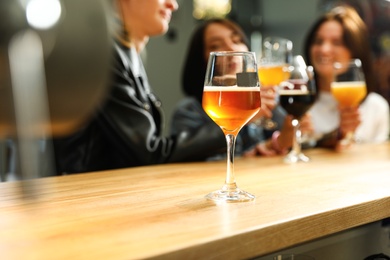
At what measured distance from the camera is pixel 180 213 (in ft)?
2.74

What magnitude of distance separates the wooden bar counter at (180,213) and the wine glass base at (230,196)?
0.02 meters

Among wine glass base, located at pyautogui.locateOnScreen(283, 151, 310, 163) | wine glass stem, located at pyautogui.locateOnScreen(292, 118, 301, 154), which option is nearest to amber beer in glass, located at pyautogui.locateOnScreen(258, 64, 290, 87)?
wine glass stem, located at pyautogui.locateOnScreen(292, 118, 301, 154)

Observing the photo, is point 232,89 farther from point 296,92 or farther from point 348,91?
point 348,91

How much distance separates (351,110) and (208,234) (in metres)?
1.51

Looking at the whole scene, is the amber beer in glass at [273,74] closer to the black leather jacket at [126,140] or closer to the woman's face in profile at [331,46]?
the black leather jacket at [126,140]

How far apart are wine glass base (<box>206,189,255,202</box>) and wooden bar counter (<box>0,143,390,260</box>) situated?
2 cm

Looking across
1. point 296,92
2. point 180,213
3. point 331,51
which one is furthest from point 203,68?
point 180,213

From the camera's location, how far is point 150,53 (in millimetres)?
5070

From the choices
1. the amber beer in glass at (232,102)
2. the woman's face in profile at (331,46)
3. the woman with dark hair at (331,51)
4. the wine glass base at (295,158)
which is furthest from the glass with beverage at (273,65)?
the woman's face in profile at (331,46)

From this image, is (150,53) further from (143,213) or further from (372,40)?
(143,213)

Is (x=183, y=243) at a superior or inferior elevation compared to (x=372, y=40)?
inferior

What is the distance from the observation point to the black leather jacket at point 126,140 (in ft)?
5.47

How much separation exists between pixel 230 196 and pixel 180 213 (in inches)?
6.2

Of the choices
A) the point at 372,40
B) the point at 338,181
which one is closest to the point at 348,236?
the point at 338,181
